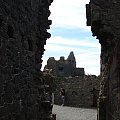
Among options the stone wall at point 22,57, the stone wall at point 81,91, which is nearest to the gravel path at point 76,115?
the stone wall at point 22,57

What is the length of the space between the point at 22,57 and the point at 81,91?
18466 mm

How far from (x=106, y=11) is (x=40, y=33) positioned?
109 inches

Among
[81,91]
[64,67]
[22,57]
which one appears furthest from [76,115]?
[64,67]

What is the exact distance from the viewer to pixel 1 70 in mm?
7312

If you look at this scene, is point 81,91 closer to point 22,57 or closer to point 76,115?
point 76,115

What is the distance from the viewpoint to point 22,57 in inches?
344

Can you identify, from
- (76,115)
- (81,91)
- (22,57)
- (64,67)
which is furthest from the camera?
(64,67)

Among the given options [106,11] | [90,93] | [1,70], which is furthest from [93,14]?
[90,93]

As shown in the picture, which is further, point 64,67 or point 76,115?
point 64,67

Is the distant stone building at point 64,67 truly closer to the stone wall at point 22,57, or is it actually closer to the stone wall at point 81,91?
the stone wall at point 81,91

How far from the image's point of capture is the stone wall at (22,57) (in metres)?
7.55

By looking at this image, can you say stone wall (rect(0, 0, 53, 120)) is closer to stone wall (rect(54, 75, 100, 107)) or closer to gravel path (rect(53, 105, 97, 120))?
gravel path (rect(53, 105, 97, 120))

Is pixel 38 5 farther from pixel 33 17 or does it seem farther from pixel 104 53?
pixel 104 53

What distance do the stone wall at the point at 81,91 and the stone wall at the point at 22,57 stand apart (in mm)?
14899
